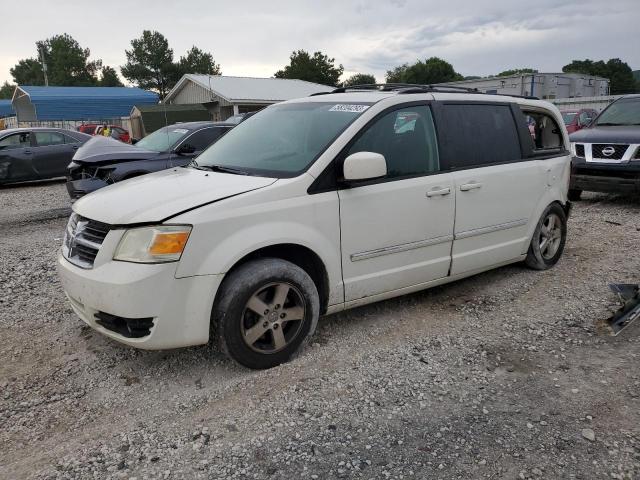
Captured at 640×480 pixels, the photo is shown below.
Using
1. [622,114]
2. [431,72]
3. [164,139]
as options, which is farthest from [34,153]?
[431,72]

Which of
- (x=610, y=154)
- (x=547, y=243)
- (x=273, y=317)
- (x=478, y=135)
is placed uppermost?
(x=478, y=135)

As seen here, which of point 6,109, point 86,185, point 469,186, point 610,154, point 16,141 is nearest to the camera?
point 469,186

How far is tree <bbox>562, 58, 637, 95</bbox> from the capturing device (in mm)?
71188

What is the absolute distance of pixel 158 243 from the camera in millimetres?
2955

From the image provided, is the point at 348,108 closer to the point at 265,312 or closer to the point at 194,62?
the point at 265,312

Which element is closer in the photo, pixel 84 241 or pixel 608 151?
pixel 84 241

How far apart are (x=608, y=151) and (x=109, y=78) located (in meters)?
89.5

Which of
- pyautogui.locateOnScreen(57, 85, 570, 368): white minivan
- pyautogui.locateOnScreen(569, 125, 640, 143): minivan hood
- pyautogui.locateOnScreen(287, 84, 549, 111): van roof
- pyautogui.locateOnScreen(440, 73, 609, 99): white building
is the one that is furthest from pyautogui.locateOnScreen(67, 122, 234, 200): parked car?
pyautogui.locateOnScreen(440, 73, 609, 99): white building

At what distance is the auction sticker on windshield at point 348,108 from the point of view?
3.85 meters

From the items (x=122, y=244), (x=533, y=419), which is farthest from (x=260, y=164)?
(x=533, y=419)

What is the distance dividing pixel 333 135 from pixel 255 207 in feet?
2.89

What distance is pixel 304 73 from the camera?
62.8m

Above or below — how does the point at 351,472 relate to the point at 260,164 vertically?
below

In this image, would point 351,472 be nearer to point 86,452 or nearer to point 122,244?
point 86,452
